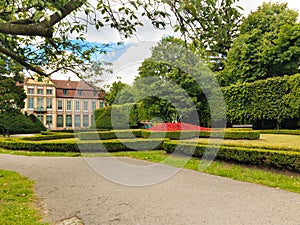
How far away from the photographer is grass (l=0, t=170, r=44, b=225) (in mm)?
3643

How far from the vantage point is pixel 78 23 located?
530 centimetres

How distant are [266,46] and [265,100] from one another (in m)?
5.21

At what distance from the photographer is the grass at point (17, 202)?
3.64 m

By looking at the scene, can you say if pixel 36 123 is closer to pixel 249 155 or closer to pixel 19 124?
pixel 19 124

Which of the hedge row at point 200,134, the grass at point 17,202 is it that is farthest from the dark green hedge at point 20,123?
the grass at point 17,202

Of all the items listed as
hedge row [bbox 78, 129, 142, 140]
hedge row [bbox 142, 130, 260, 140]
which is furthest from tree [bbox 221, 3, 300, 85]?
hedge row [bbox 78, 129, 142, 140]

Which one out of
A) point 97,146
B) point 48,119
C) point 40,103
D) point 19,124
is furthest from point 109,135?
point 40,103

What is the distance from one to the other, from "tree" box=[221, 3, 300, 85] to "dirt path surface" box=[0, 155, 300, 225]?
1772 centimetres

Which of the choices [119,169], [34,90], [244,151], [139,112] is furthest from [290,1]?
[34,90]

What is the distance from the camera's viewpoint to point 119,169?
7695mm

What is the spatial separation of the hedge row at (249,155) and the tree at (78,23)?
378 centimetres

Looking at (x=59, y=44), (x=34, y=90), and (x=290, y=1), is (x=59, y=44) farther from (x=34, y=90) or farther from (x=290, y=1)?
(x=34, y=90)

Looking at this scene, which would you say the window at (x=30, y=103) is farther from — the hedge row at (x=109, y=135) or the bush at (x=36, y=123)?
the hedge row at (x=109, y=135)

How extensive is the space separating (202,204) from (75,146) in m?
8.98
